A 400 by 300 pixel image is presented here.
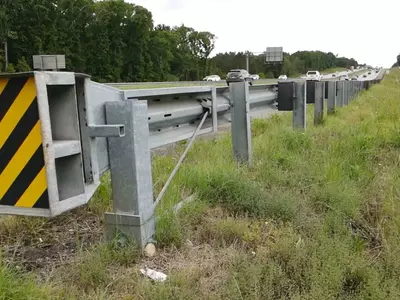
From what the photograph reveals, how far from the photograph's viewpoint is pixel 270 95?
668cm

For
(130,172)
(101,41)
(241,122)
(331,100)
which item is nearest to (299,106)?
(241,122)

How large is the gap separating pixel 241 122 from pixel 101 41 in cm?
6629

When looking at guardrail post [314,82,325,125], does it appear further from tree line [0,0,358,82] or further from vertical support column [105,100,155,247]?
tree line [0,0,358,82]

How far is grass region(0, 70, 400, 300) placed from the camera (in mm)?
2277

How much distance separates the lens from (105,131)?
91.7 inches

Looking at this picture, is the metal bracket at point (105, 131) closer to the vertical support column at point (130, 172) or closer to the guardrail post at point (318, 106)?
the vertical support column at point (130, 172)

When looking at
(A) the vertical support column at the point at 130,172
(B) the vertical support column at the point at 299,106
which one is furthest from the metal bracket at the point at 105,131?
(B) the vertical support column at the point at 299,106

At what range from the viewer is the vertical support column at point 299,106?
6.57 meters

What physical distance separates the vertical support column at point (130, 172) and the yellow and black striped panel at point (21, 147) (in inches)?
25.0

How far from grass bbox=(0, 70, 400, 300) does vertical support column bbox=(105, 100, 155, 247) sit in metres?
0.13

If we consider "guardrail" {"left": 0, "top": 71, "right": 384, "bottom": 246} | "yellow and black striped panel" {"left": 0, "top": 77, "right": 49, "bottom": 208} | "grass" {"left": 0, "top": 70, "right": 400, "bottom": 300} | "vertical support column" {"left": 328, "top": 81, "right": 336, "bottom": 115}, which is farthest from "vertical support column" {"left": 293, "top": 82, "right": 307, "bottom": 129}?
"yellow and black striped panel" {"left": 0, "top": 77, "right": 49, "bottom": 208}

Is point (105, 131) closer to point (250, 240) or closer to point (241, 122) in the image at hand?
point (250, 240)

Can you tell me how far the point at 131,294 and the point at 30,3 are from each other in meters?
64.8

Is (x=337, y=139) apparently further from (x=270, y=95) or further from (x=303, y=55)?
(x=303, y=55)
